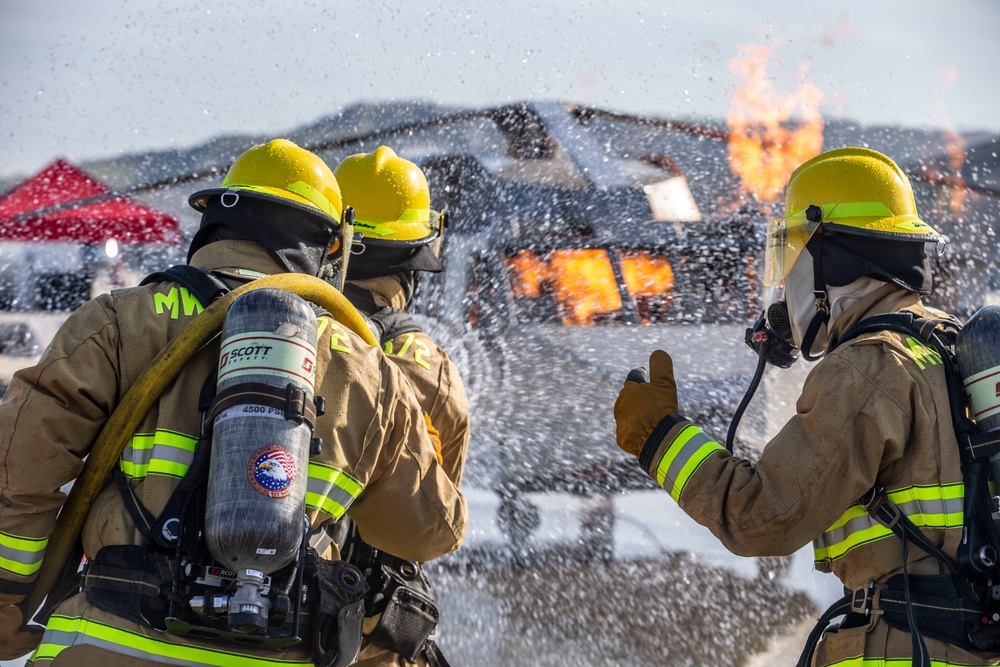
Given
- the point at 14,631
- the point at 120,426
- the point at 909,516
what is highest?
the point at 120,426

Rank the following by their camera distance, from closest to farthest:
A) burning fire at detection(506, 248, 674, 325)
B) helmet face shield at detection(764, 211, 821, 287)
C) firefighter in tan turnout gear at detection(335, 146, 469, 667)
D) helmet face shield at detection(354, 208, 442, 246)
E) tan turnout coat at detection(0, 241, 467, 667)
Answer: tan turnout coat at detection(0, 241, 467, 667)
helmet face shield at detection(764, 211, 821, 287)
firefighter in tan turnout gear at detection(335, 146, 469, 667)
helmet face shield at detection(354, 208, 442, 246)
burning fire at detection(506, 248, 674, 325)

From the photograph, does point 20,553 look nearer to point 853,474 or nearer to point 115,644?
point 115,644

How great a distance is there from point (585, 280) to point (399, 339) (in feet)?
7.95

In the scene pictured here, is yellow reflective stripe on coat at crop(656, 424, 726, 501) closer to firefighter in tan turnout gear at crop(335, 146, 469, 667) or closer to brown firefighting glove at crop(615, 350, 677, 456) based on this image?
brown firefighting glove at crop(615, 350, 677, 456)

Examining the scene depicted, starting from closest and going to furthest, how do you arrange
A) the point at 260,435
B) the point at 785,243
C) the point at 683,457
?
1. the point at 260,435
2. the point at 683,457
3. the point at 785,243

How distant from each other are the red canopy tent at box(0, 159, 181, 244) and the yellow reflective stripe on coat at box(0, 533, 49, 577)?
4435 mm

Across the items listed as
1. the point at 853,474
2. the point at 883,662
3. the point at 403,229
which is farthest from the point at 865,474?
the point at 403,229

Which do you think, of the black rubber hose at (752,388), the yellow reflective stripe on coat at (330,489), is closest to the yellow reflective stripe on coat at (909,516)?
the black rubber hose at (752,388)

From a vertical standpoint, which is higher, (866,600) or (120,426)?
(120,426)

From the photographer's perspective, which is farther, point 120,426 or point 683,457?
point 683,457

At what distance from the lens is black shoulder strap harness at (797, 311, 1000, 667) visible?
1942mm

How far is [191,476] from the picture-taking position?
1765mm

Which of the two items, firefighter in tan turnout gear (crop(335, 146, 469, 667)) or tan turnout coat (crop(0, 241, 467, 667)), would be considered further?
A: firefighter in tan turnout gear (crop(335, 146, 469, 667))

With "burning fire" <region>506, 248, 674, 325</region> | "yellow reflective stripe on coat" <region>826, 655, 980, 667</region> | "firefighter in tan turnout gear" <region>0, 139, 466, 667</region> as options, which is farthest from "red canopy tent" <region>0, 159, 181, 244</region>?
"yellow reflective stripe on coat" <region>826, 655, 980, 667</region>
